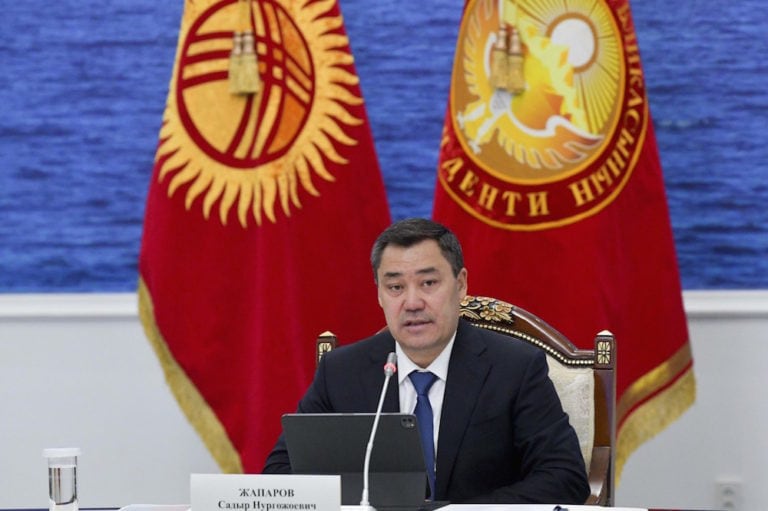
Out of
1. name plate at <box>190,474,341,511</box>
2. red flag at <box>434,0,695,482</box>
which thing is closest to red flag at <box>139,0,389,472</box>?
red flag at <box>434,0,695,482</box>

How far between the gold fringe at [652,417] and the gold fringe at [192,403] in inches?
49.9

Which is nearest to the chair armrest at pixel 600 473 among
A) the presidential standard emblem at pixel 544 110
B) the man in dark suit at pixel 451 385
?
the man in dark suit at pixel 451 385

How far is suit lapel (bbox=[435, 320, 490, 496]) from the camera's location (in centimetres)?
279

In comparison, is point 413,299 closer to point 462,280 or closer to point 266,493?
point 462,280

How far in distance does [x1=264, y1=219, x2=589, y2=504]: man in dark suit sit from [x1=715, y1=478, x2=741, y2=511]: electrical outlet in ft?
5.66

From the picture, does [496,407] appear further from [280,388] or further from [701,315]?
[701,315]

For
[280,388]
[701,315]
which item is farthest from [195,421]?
[701,315]

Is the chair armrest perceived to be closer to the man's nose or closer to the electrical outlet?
the man's nose

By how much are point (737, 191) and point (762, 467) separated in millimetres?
987

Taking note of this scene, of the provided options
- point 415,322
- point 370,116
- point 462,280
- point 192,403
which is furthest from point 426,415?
point 370,116

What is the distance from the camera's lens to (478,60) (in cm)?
381

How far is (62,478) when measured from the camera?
7.02 ft

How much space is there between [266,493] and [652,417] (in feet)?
7.27

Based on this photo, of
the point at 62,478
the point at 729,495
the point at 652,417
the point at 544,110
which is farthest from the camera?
the point at 729,495
